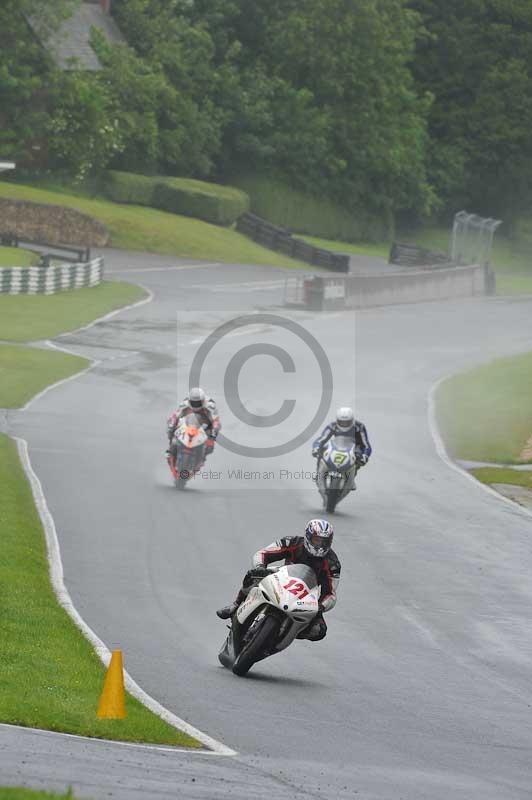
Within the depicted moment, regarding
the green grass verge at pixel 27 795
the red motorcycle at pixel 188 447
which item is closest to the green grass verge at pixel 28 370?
the red motorcycle at pixel 188 447

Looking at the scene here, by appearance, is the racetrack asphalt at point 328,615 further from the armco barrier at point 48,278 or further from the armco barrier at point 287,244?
the armco barrier at point 287,244

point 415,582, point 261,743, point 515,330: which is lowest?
point 515,330

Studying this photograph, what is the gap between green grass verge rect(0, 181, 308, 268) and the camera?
70.2m

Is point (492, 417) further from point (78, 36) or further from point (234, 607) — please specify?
point (78, 36)

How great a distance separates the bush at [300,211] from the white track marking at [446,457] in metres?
47.6

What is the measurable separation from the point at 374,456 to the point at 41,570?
1313cm

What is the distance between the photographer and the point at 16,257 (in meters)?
57.2

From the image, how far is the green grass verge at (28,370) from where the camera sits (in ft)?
112

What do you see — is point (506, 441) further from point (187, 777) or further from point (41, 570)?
point (187, 777)

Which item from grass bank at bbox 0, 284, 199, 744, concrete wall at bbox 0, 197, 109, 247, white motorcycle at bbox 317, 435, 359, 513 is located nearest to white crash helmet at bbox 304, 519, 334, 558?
grass bank at bbox 0, 284, 199, 744

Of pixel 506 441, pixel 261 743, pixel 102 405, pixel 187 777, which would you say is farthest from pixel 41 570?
pixel 506 441

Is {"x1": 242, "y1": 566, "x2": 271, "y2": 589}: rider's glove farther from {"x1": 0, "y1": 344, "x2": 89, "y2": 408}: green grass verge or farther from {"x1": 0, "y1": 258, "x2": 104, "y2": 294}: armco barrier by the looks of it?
{"x1": 0, "y1": 258, "x2": 104, "y2": 294}: armco barrier

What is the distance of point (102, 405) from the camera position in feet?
110

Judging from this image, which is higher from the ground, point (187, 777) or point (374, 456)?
point (187, 777)
